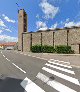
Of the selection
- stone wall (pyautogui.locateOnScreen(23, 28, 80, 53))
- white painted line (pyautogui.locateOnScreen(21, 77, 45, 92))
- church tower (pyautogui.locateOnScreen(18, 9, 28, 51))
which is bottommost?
white painted line (pyautogui.locateOnScreen(21, 77, 45, 92))

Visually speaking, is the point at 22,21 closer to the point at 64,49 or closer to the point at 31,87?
the point at 64,49

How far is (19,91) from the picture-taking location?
761cm

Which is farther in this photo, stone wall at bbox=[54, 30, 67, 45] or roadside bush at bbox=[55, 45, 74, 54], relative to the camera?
stone wall at bbox=[54, 30, 67, 45]

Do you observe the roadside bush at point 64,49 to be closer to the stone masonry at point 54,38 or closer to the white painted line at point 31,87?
the stone masonry at point 54,38

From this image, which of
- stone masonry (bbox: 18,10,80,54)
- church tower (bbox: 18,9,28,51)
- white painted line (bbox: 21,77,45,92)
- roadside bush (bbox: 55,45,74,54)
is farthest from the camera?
church tower (bbox: 18,9,28,51)

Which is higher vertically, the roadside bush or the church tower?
the church tower

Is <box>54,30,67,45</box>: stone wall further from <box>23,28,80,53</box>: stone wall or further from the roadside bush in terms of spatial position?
the roadside bush

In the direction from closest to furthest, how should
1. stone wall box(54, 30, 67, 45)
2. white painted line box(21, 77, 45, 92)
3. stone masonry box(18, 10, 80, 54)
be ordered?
white painted line box(21, 77, 45, 92), stone masonry box(18, 10, 80, 54), stone wall box(54, 30, 67, 45)

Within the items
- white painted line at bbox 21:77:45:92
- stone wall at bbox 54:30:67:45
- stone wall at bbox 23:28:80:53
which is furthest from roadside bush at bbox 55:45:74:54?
white painted line at bbox 21:77:45:92

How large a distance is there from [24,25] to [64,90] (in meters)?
62.2

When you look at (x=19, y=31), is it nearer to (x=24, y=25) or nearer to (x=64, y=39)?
(x=24, y=25)

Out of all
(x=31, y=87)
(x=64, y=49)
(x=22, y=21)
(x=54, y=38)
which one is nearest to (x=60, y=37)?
(x=54, y=38)

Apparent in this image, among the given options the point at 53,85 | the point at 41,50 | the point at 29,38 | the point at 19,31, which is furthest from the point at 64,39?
the point at 53,85

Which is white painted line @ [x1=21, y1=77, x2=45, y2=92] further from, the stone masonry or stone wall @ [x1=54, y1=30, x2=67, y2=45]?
stone wall @ [x1=54, y1=30, x2=67, y2=45]
